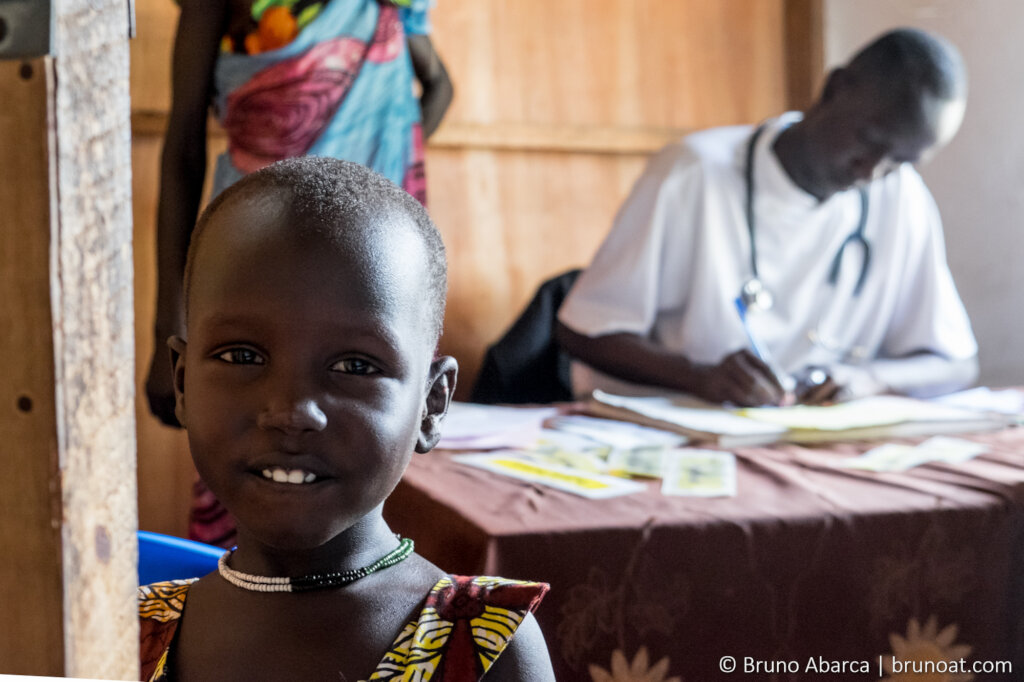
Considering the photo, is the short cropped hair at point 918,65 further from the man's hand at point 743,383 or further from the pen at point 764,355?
the man's hand at point 743,383

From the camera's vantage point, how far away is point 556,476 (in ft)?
3.48

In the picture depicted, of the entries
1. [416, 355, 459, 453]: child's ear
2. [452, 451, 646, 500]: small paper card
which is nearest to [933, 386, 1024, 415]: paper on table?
[452, 451, 646, 500]: small paper card

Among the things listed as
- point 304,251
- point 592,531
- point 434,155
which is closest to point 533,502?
point 592,531

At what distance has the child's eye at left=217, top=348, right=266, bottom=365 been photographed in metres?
0.64

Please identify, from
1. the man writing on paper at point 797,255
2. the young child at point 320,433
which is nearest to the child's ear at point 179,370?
the young child at point 320,433

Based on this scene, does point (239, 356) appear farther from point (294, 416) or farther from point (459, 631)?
point (459, 631)

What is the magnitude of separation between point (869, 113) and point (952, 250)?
885 mm

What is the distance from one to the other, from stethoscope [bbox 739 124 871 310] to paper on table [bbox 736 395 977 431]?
1.22 feet

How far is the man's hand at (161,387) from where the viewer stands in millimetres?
1258

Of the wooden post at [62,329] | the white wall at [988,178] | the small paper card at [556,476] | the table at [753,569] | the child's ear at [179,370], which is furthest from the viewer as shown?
the white wall at [988,178]

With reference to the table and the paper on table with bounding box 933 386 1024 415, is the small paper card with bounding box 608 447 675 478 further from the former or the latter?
the paper on table with bounding box 933 386 1024 415

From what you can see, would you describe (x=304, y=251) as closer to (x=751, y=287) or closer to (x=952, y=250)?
(x=751, y=287)

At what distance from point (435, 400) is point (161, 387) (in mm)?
649

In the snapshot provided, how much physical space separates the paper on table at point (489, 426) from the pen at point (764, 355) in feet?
1.17
